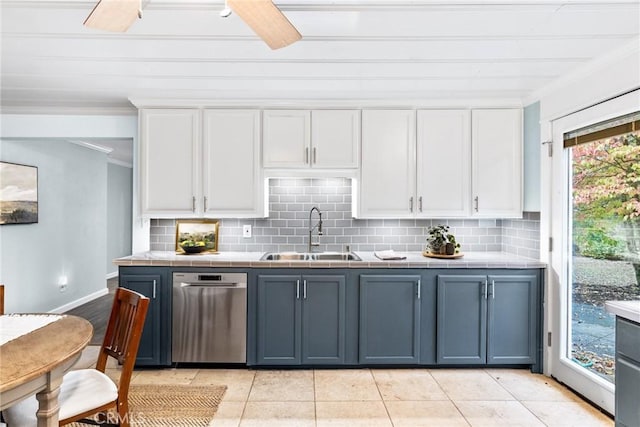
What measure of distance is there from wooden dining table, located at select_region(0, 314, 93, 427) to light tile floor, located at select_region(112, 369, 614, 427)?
115cm

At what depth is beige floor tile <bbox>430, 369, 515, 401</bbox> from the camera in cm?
277

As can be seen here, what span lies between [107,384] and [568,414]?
9.11ft

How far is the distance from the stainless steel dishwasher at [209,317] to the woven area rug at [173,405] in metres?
0.31

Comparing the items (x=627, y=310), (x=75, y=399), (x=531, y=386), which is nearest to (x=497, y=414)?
(x=531, y=386)

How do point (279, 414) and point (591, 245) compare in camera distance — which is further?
point (591, 245)

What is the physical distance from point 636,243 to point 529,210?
3.28 ft

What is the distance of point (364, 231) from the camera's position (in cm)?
375

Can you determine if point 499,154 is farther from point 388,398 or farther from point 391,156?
point 388,398

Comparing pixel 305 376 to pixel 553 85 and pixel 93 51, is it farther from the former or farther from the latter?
pixel 553 85

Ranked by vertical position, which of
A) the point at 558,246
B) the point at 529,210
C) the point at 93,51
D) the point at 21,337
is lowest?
the point at 21,337

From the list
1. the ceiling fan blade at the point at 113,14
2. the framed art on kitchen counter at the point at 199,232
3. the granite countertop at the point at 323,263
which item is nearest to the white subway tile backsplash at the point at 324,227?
the framed art on kitchen counter at the point at 199,232

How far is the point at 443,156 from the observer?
339 cm

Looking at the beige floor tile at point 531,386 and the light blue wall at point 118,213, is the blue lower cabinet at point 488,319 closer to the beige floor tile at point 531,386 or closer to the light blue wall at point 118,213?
the beige floor tile at point 531,386

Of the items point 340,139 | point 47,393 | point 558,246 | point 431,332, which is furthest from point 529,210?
point 47,393
